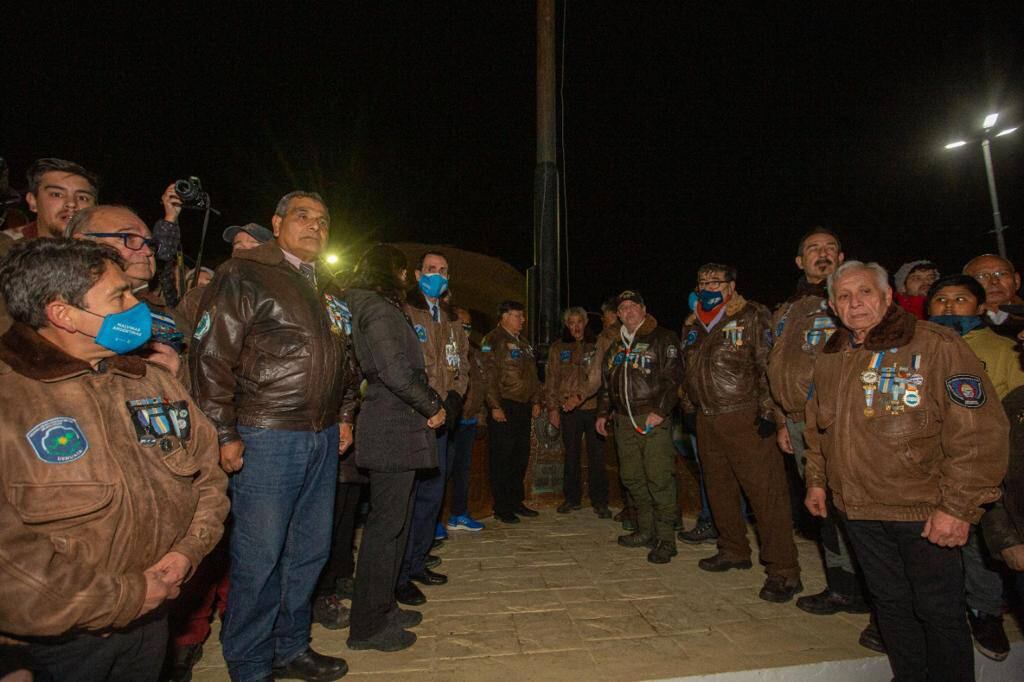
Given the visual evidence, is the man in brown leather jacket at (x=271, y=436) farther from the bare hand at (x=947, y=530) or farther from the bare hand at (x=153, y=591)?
the bare hand at (x=947, y=530)

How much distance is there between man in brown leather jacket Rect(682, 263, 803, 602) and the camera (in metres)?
3.94

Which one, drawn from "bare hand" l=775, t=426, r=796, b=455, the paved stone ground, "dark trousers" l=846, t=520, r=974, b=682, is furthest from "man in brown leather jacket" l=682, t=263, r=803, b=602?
"dark trousers" l=846, t=520, r=974, b=682

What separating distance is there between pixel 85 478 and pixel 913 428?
3.20 metres

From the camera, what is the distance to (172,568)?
1.71 m

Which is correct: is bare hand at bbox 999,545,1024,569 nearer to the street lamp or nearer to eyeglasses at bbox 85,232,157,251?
eyeglasses at bbox 85,232,157,251

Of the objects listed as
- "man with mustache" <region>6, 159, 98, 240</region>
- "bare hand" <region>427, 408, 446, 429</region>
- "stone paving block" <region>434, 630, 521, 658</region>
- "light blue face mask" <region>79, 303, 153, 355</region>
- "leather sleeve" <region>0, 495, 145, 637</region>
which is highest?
"man with mustache" <region>6, 159, 98, 240</region>

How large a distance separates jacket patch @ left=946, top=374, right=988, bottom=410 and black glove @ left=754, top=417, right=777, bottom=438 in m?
1.63

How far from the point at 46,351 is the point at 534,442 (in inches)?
217

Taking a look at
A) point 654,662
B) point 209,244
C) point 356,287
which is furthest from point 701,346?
point 209,244

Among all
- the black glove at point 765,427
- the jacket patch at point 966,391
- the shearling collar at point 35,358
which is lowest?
the black glove at point 765,427

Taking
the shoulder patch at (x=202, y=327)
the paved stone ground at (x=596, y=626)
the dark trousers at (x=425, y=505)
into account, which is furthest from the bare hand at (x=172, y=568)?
the dark trousers at (x=425, y=505)

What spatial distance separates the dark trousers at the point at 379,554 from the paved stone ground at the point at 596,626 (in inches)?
8.0

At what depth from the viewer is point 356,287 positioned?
327cm

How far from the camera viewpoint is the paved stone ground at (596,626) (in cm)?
283
